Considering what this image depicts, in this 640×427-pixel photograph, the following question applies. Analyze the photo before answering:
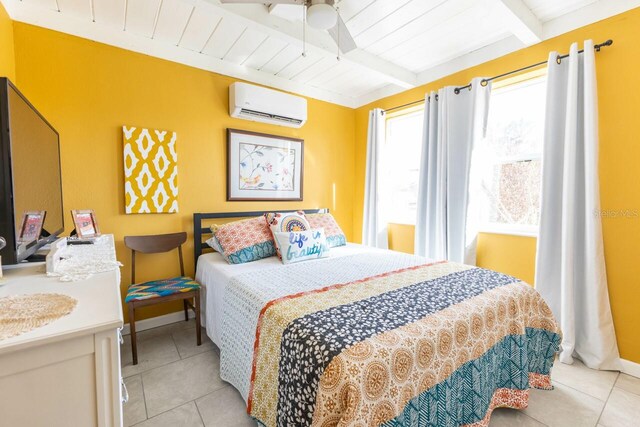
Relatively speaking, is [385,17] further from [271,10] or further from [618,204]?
[618,204]

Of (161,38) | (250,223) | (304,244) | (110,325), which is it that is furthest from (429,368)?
(161,38)

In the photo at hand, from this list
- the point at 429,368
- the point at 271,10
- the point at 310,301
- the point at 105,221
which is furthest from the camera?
the point at 105,221

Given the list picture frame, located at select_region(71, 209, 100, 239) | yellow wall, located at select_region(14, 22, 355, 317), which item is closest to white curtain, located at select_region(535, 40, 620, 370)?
yellow wall, located at select_region(14, 22, 355, 317)

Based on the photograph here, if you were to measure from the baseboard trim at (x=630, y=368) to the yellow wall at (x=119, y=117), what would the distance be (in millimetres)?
3149

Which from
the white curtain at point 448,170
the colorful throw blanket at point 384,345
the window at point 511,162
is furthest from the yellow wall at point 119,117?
the window at point 511,162

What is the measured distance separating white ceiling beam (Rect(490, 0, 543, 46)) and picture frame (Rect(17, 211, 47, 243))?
2779mm

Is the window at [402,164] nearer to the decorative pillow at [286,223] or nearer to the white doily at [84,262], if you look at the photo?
the decorative pillow at [286,223]

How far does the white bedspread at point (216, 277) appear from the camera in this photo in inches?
81.5

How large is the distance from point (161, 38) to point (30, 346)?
8.38 feet

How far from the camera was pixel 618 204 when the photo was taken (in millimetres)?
2029

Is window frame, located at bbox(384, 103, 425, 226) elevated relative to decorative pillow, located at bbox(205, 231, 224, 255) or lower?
elevated

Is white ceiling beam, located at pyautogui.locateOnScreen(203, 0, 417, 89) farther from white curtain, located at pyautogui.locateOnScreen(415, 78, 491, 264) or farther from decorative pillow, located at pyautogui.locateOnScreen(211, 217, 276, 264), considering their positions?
decorative pillow, located at pyautogui.locateOnScreen(211, 217, 276, 264)

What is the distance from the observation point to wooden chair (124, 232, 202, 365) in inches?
81.4

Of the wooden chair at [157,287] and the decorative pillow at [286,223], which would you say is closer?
the wooden chair at [157,287]
